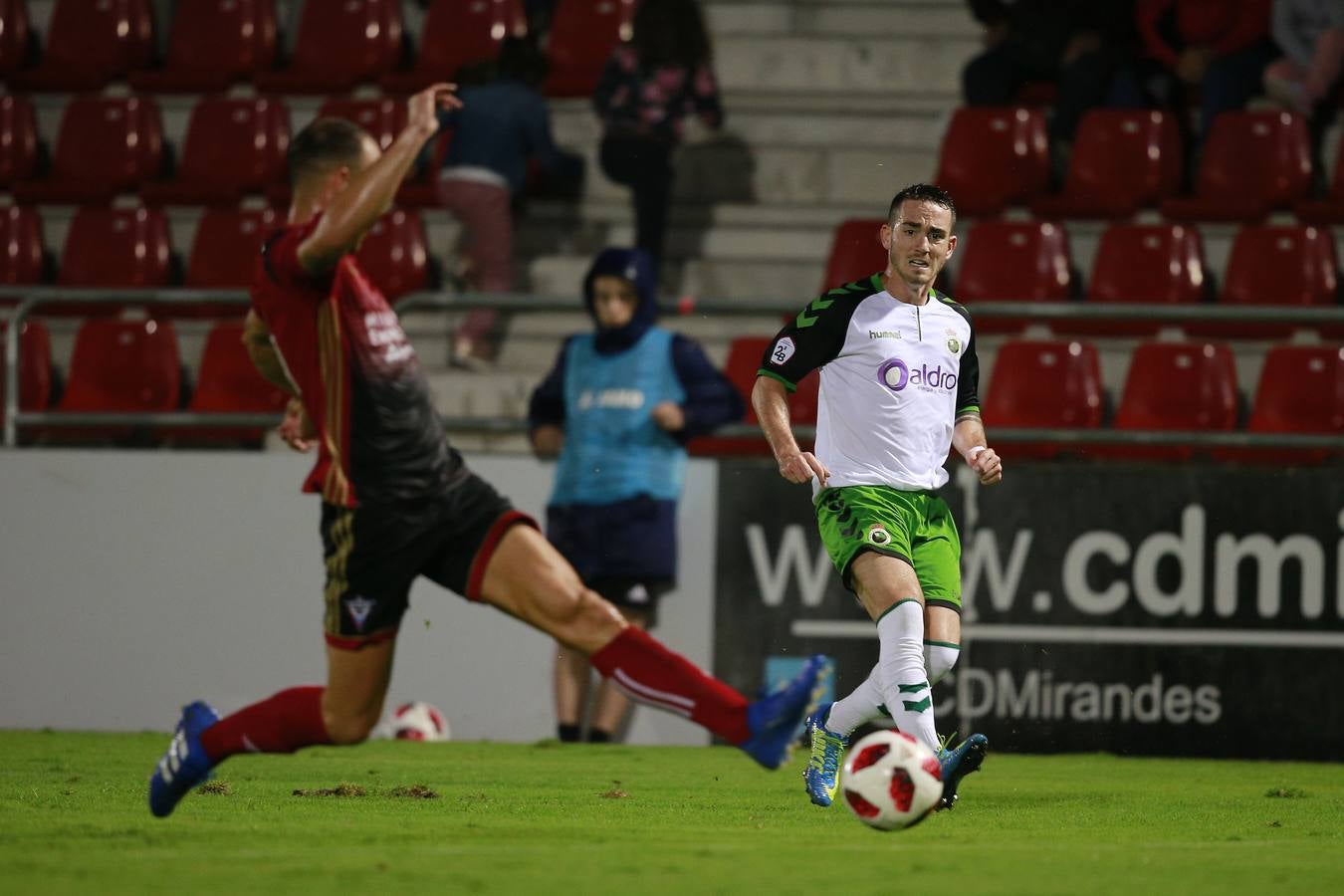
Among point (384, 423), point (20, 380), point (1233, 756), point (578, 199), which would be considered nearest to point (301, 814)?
point (384, 423)

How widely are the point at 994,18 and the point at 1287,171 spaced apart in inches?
82.7

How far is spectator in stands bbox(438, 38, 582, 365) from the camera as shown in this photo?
12047 millimetres

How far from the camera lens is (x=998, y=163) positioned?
12.3 meters

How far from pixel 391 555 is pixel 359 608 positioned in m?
0.17

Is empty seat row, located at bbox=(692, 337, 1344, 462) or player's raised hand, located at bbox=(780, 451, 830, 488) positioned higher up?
player's raised hand, located at bbox=(780, 451, 830, 488)

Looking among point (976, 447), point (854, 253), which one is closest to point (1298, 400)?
point (854, 253)

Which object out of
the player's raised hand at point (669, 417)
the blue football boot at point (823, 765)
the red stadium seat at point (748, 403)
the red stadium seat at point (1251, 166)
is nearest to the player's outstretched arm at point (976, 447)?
the blue football boot at point (823, 765)

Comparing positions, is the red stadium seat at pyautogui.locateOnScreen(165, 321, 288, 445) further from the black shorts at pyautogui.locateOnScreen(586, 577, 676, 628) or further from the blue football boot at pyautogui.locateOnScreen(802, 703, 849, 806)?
the blue football boot at pyautogui.locateOnScreen(802, 703, 849, 806)

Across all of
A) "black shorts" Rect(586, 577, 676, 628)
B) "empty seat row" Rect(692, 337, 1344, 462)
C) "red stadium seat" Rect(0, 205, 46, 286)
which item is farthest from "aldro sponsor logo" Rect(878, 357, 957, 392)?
"red stadium seat" Rect(0, 205, 46, 286)

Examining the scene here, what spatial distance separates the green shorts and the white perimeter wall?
11.4ft

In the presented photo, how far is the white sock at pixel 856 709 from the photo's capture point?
663cm

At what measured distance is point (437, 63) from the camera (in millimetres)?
13633

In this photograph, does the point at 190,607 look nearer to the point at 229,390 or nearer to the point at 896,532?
the point at 229,390

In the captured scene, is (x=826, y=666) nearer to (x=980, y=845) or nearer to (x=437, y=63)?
(x=980, y=845)
